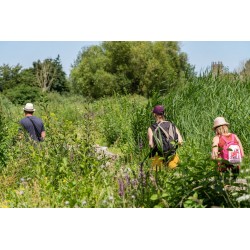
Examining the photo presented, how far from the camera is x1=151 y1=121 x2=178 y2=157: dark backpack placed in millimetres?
6492

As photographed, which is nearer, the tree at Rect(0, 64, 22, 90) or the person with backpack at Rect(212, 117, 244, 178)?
the person with backpack at Rect(212, 117, 244, 178)

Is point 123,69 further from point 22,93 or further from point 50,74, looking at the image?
point 22,93

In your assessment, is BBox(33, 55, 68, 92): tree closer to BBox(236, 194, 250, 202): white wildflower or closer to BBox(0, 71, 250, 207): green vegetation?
BBox(0, 71, 250, 207): green vegetation

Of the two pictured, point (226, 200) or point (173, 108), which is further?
point (173, 108)

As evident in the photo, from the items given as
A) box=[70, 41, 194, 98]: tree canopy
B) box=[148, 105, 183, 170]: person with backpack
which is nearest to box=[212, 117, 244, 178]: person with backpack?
box=[148, 105, 183, 170]: person with backpack

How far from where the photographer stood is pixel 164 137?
655 cm

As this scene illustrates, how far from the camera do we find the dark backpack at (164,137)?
21.3 feet

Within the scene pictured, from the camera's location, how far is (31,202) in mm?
4859

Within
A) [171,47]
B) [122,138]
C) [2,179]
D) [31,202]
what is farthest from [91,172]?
[171,47]

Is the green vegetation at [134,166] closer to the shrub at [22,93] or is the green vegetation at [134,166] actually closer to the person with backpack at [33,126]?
the person with backpack at [33,126]

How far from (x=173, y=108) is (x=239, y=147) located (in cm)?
292

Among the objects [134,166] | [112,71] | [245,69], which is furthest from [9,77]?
[134,166]

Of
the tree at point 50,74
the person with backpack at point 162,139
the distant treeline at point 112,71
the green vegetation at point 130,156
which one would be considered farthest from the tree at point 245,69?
the distant treeline at point 112,71

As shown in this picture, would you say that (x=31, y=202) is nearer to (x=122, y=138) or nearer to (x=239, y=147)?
(x=239, y=147)
